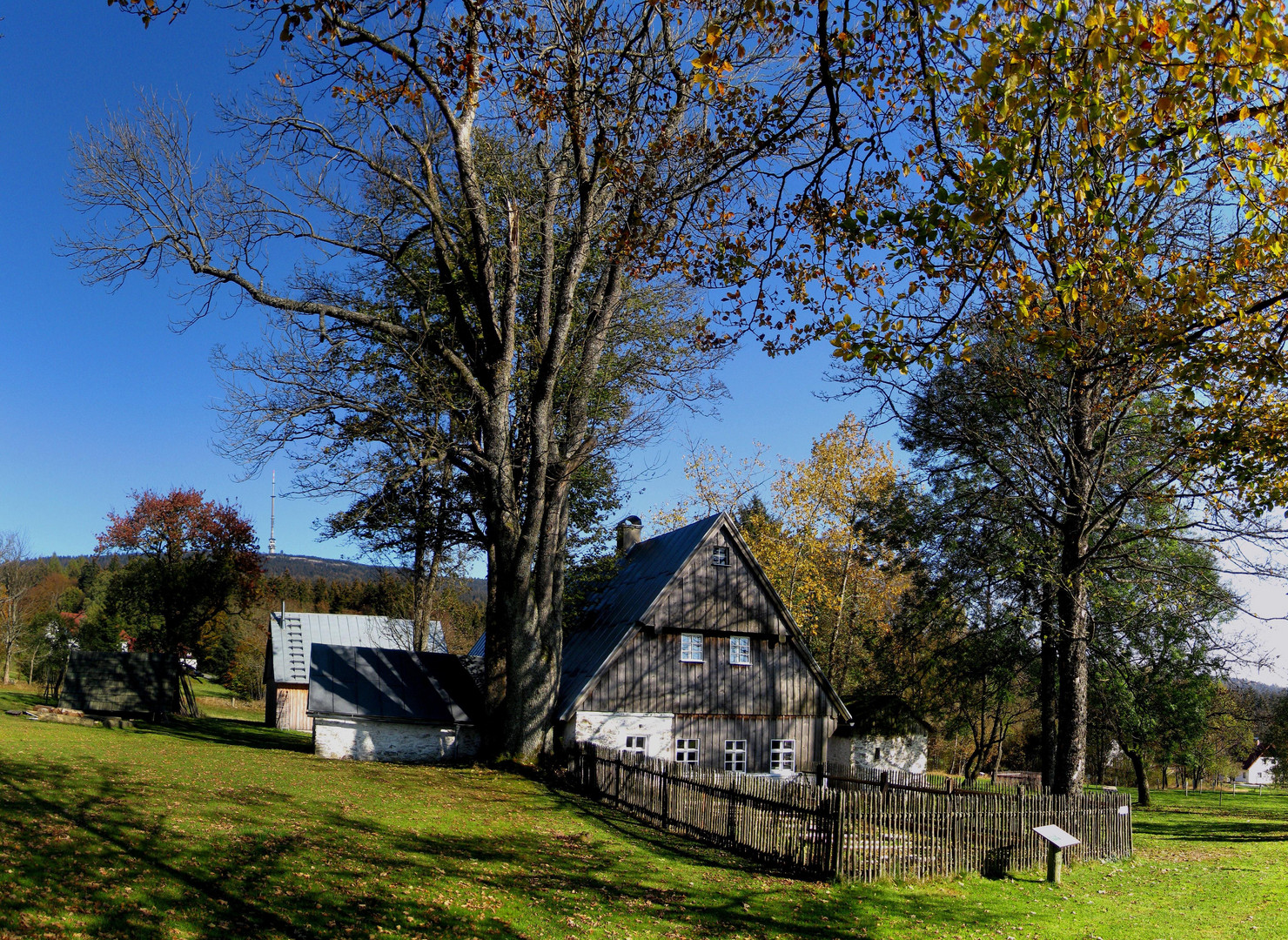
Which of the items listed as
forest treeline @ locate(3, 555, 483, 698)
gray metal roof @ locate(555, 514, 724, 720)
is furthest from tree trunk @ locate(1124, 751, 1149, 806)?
forest treeline @ locate(3, 555, 483, 698)

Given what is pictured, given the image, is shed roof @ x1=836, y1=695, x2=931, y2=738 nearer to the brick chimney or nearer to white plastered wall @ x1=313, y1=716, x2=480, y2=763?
the brick chimney

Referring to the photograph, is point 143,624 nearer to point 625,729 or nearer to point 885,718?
point 625,729

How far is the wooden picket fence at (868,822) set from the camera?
46.1ft

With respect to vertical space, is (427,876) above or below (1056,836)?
above

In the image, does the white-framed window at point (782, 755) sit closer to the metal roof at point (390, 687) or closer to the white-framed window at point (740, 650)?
the white-framed window at point (740, 650)

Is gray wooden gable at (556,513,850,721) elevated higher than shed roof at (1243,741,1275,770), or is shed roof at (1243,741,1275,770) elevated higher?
gray wooden gable at (556,513,850,721)

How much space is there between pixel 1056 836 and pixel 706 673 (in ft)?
42.0

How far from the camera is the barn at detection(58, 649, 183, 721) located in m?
32.8

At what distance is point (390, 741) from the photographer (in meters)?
26.4

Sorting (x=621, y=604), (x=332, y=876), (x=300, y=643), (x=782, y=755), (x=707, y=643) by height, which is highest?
(x=621, y=604)

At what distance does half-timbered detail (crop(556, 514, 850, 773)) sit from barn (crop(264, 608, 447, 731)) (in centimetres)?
1644

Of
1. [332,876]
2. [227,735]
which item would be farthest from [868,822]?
[227,735]

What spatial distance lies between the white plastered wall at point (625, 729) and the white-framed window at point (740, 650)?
2.68 metres

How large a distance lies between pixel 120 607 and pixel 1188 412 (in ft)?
181
